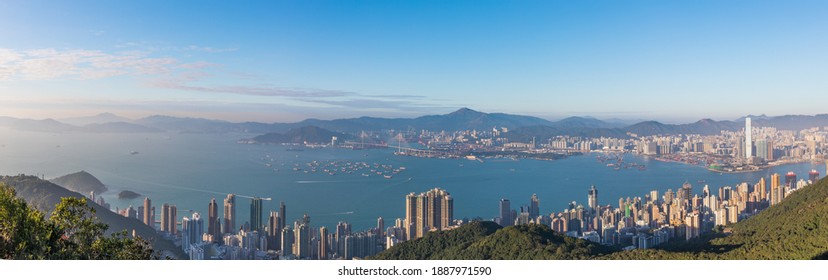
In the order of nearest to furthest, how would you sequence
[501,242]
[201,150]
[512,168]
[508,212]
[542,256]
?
[542,256]
[501,242]
[201,150]
[508,212]
[512,168]

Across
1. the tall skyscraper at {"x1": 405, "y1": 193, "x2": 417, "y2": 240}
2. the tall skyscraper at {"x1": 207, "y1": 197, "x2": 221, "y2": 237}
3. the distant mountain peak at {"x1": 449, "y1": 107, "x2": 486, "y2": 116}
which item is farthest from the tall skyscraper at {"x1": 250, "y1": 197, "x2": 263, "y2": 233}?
the distant mountain peak at {"x1": 449, "y1": 107, "x2": 486, "y2": 116}

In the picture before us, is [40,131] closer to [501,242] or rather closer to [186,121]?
[186,121]

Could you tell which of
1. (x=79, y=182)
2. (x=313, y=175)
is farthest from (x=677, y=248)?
(x=79, y=182)

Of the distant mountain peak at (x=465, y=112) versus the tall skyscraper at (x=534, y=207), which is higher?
the distant mountain peak at (x=465, y=112)

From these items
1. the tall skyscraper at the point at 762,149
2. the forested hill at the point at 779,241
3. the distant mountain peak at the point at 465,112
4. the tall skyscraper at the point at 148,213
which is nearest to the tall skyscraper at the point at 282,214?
the tall skyscraper at the point at 148,213

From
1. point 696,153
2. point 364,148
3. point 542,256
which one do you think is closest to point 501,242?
point 542,256

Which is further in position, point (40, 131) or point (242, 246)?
point (242, 246)

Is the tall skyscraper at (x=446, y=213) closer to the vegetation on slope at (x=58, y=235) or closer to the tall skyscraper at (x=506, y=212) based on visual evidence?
the tall skyscraper at (x=506, y=212)

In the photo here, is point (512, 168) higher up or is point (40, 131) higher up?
point (40, 131)
